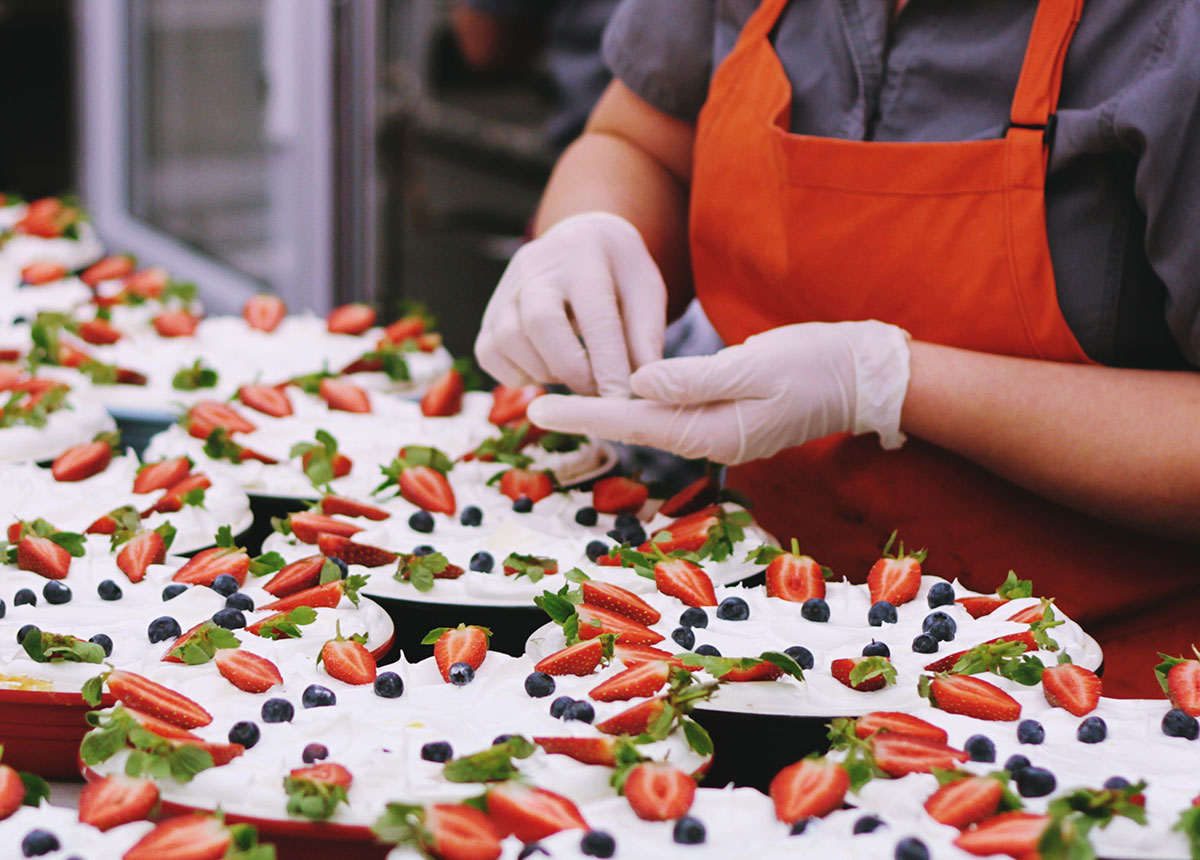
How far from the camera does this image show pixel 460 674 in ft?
3.69

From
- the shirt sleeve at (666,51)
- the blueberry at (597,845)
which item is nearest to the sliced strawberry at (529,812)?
the blueberry at (597,845)

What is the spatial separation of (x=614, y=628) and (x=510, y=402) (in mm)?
696

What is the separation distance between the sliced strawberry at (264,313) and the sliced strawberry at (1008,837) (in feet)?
5.09

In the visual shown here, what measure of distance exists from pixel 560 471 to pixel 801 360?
0.38 metres

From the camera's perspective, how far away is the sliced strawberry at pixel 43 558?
130cm

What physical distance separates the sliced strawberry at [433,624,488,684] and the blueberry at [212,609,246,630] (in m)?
0.20

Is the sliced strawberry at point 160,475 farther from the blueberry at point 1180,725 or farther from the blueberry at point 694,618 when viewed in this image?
the blueberry at point 1180,725

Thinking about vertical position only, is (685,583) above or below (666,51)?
below

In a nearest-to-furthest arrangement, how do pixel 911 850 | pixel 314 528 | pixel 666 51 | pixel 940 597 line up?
1. pixel 911 850
2. pixel 940 597
3. pixel 314 528
4. pixel 666 51

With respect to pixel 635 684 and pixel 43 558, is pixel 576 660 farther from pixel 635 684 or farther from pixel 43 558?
pixel 43 558

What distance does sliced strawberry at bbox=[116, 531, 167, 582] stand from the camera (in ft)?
4.32

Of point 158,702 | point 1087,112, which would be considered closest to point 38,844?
point 158,702

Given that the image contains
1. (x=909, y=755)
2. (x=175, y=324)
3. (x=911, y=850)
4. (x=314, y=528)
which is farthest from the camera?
(x=175, y=324)

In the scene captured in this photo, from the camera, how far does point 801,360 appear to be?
4.70 ft
